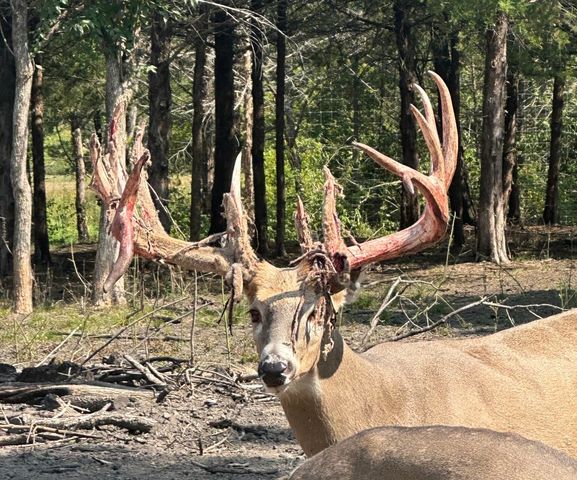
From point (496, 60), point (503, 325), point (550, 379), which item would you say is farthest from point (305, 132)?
point (550, 379)

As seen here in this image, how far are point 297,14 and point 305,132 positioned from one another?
957 centimetres

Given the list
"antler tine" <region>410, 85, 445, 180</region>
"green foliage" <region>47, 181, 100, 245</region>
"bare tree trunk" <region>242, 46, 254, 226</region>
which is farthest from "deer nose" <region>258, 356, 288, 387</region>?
"green foliage" <region>47, 181, 100, 245</region>

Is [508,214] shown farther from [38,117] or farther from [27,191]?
[27,191]

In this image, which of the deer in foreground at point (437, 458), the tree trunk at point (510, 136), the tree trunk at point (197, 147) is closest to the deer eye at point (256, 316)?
the deer in foreground at point (437, 458)

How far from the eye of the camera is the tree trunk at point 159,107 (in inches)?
826

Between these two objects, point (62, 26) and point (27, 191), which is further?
point (62, 26)

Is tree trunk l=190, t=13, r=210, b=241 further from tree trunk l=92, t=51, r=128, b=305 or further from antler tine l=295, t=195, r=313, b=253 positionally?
antler tine l=295, t=195, r=313, b=253

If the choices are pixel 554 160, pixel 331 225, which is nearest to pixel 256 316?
pixel 331 225

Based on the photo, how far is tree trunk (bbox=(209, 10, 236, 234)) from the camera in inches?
971

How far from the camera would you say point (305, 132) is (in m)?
34.8

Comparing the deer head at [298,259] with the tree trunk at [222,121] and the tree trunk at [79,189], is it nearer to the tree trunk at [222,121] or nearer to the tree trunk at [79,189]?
the tree trunk at [222,121]

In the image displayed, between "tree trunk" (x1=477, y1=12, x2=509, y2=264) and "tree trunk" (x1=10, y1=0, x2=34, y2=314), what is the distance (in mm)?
8580

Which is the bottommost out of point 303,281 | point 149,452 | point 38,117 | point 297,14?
point 149,452

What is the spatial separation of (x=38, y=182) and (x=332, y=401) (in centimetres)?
1995
